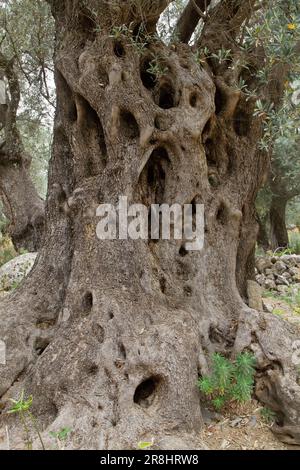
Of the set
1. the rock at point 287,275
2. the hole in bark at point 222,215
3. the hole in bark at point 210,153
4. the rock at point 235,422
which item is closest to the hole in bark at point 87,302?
the rock at point 235,422

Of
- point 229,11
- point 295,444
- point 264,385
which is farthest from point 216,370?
point 229,11

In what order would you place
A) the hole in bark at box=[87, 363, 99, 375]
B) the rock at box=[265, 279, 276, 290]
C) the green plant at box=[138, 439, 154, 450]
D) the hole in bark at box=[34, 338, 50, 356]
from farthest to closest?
the rock at box=[265, 279, 276, 290] → the hole in bark at box=[34, 338, 50, 356] → the hole in bark at box=[87, 363, 99, 375] → the green plant at box=[138, 439, 154, 450]

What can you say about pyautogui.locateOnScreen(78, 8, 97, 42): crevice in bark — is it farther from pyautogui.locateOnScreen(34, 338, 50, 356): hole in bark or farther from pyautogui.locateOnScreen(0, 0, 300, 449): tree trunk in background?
pyautogui.locateOnScreen(34, 338, 50, 356): hole in bark

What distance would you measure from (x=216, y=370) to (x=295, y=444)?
0.85 metres

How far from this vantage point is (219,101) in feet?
16.6

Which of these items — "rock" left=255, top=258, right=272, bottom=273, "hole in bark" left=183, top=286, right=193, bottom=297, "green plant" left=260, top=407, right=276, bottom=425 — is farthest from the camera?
"rock" left=255, top=258, right=272, bottom=273

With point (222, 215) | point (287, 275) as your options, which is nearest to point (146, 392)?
point (222, 215)

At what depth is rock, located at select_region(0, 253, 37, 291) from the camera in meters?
8.20

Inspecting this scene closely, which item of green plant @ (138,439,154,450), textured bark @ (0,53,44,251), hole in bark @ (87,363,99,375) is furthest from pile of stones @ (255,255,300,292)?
green plant @ (138,439,154,450)

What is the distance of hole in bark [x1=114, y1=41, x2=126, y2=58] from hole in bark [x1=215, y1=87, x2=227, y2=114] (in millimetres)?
1173

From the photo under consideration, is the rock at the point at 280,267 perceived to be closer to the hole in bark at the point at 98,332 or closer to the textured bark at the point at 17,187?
the textured bark at the point at 17,187

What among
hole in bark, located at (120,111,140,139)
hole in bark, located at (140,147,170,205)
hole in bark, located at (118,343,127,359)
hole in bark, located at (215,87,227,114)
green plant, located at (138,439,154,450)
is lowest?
green plant, located at (138,439,154,450)

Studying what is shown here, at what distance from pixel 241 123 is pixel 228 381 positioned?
Result: 315 centimetres

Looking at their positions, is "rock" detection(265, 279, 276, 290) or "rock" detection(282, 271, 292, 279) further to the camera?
"rock" detection(282, 271, 292, 279)
